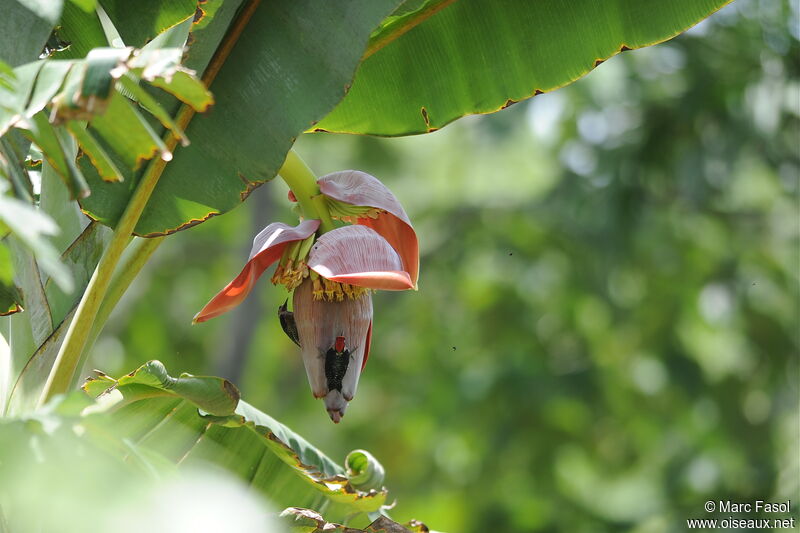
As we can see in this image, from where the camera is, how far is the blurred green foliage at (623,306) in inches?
259

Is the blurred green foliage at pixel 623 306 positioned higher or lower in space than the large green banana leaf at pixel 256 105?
higher

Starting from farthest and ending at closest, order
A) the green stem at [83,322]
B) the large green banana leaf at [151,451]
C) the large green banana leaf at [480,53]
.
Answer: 1. the large green banana leaf at [480,53]
2. the green stem at [83,322]
3. the large green banana leaf at [151,451]

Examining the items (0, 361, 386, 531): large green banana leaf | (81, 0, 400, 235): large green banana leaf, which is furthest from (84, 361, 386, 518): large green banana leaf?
(81, 0, 400, 235): large green banana leaf

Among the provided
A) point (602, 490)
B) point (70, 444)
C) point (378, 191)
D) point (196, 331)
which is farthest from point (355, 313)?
point (196, 331)

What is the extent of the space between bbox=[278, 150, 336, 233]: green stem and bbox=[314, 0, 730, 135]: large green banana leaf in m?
0.22

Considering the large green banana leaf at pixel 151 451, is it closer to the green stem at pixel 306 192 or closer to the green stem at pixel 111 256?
the green stem at pixel 111 256

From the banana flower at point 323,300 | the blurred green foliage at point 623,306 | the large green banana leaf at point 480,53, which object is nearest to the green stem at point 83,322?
the banana flower at point 323,300

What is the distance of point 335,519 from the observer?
1644mm

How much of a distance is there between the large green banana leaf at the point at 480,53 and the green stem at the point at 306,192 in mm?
218

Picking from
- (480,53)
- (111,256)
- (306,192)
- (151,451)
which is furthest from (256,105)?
(151,451)

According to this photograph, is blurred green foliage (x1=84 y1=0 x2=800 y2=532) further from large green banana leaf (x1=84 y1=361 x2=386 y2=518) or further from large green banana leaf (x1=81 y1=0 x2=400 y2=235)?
large green banana leaf (x1=81 y1=0 x2=400 y2=235)

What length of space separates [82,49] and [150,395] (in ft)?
1.74

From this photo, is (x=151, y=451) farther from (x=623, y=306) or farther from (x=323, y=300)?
(x=623, y=306)

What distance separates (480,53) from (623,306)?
5745 millimetres
